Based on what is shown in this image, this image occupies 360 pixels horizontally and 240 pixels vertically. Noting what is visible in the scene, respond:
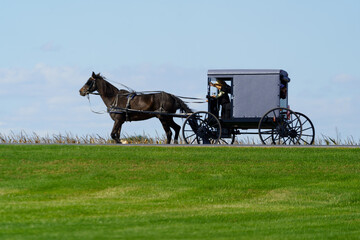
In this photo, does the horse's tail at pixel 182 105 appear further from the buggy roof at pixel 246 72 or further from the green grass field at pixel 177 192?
the green grass field at pixel 177 192

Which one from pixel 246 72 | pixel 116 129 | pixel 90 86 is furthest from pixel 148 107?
pixel 246 72

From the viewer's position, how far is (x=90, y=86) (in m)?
25.6

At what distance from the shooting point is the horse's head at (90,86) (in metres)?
25.5

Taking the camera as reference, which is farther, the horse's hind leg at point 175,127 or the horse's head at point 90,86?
the horse's head at point 90,86

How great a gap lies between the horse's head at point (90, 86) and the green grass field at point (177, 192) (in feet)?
15.2

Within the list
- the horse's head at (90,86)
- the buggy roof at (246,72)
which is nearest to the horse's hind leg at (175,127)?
the buggy roof at (246,72)

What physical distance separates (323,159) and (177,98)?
6850mm

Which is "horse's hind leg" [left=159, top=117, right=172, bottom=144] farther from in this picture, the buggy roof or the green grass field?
the green grass field

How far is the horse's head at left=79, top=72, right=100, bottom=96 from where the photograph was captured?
25531 millimetres

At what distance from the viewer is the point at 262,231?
11.2 m

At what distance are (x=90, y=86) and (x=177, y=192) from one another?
10.7 meters

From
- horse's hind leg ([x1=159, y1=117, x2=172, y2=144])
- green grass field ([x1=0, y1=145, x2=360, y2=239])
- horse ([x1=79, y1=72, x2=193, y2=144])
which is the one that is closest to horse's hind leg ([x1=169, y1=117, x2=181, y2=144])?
horse ([x1=79, y1=72, x2=193, y2=144])

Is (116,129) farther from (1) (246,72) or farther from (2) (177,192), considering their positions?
(2) (177,192)

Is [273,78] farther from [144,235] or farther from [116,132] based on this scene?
[144,235]
